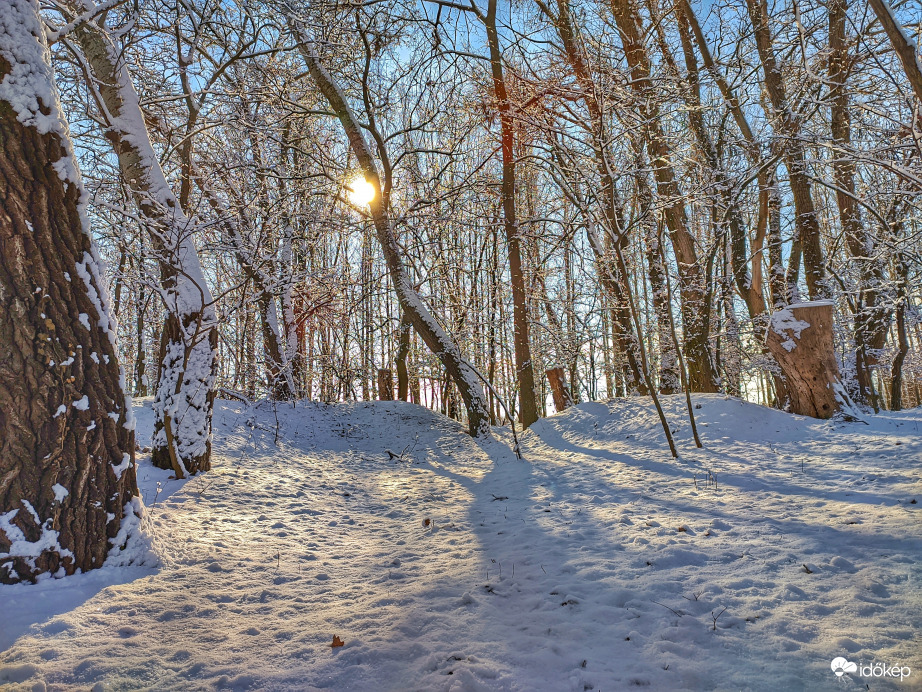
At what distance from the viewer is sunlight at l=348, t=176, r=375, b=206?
321 inches

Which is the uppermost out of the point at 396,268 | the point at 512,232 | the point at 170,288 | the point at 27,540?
the point at 512,232

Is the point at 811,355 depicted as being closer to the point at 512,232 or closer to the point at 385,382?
the point at 512,232

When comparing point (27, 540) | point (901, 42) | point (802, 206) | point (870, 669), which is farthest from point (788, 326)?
point (27, 540)

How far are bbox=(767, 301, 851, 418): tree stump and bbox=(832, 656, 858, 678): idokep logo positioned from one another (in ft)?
16.6

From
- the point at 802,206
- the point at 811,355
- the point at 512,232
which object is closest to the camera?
the point at 811,355

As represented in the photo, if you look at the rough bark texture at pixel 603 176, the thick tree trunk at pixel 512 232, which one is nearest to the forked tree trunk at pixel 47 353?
the rough bark texture at pixel 603 176

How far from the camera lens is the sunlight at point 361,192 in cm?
816

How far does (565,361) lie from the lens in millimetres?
10125

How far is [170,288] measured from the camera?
4.80m

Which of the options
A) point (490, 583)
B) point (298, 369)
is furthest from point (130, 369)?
point (490, 583)

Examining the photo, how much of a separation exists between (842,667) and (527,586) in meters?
1.39

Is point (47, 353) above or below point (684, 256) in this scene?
below

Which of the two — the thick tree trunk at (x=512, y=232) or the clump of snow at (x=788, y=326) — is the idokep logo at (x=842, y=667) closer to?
the clump of snow at (x=788, y=326)

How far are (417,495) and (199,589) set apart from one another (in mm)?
2740
